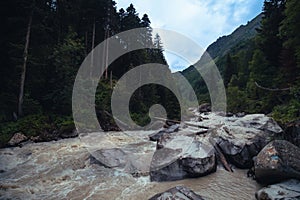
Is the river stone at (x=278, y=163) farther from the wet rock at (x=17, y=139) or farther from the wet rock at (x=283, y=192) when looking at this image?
the wet rock at (x=17, y=139)

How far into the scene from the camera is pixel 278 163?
587 cm

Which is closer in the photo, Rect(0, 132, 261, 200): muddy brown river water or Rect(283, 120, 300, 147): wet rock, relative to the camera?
Rect(0, 132, 261, 200): muddy brown river water

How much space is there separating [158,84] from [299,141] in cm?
2602

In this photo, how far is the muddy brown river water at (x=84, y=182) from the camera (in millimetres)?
6230

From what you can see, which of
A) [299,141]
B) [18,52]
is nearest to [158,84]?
[18,52]

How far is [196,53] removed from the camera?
17391 millimetres

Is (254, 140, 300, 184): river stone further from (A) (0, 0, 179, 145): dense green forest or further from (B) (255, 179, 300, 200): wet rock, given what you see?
(A) (0, 0, 179, 145): dense green forest

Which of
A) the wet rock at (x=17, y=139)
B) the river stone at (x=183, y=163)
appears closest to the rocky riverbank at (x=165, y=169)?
the river stone at (x=183, y=163)

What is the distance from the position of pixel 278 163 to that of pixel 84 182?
20.4 ft

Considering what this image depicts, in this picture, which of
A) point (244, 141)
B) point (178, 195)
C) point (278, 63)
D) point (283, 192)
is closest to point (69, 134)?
point (244, 141)

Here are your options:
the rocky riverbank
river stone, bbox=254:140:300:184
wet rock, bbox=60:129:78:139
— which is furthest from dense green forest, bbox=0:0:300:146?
river stone, bbox=254:140:300:184

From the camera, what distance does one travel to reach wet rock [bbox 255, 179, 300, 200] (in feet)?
16.6

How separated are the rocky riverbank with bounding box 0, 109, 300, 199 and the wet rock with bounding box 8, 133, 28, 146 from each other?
1.54 metres

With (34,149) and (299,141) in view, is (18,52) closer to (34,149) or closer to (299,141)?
(34,149)
